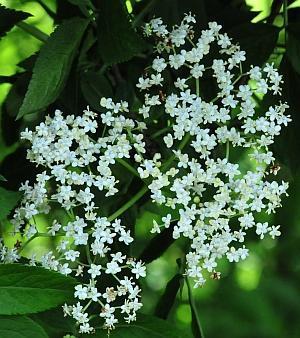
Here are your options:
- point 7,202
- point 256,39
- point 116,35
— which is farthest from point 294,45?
point 7,202

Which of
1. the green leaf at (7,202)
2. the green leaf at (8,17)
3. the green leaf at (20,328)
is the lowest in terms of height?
the green leaf at (20,328)

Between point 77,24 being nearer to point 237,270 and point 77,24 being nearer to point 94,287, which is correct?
point 94,287

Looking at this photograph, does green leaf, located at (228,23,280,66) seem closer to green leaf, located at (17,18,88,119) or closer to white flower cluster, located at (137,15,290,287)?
white flower cluster, located at (137,15,290,287)

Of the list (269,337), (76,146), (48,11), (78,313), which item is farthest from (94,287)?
(269,337)

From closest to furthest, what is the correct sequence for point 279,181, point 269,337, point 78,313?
point 78,313 → point 279,181 → point 269,337

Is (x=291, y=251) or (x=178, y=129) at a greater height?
(x=178, y=129)

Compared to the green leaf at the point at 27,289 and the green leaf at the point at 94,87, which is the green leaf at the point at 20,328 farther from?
the green leaf at the point at 94,87

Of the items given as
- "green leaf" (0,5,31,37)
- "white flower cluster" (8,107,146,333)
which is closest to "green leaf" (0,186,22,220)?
"white flower cluster" (8,107,146,333)

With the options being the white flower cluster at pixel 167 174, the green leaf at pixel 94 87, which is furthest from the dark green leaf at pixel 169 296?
the green leaf at pixel 94 87
